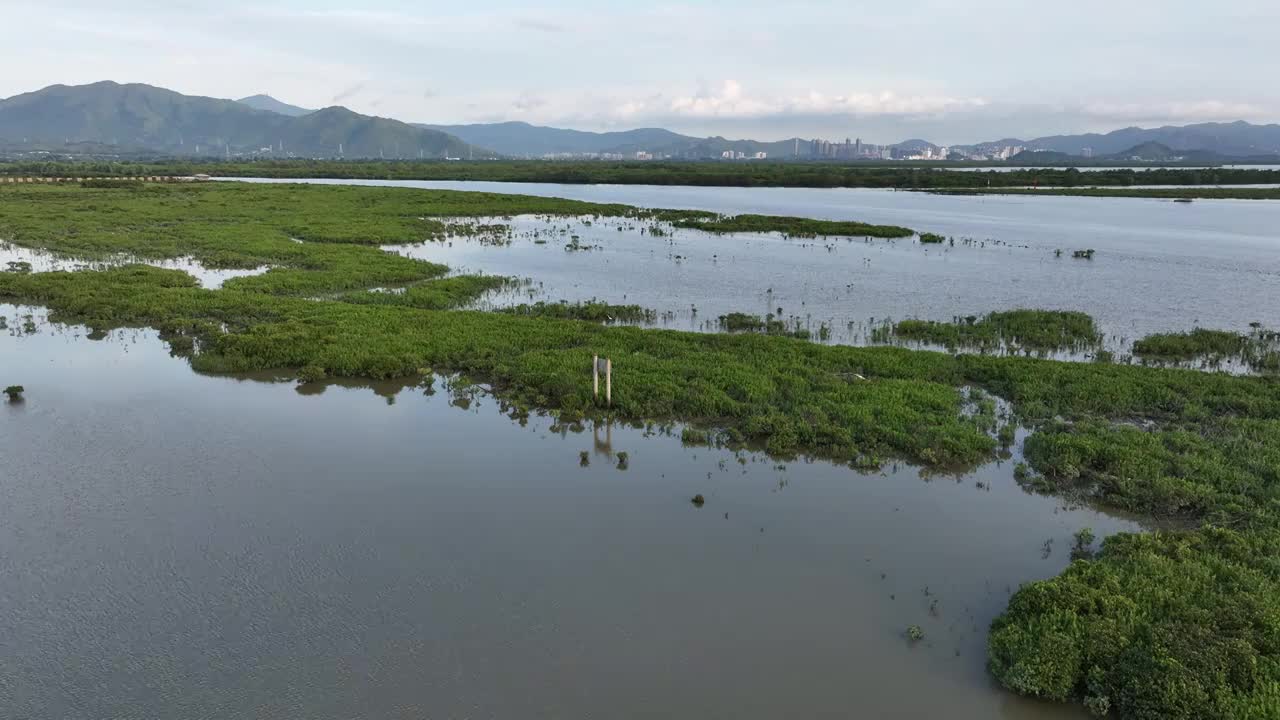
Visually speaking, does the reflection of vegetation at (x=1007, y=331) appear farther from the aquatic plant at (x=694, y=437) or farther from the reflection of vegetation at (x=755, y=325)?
the aquatic plant at (x=694, y=437)

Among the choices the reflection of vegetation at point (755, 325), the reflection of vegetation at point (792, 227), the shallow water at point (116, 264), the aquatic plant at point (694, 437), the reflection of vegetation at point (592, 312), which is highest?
the reflection of vegetation at point (792, 227)

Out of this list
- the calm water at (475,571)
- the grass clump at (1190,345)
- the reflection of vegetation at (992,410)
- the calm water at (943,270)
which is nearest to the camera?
the calm water at (475,571)

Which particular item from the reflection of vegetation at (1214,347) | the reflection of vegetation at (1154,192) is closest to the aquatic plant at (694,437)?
the reflection of vegetation at (1214,347)

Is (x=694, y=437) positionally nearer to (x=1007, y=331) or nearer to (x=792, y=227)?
(x=1007, y=331)

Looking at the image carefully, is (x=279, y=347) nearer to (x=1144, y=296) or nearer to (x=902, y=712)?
(x=902, y=712)

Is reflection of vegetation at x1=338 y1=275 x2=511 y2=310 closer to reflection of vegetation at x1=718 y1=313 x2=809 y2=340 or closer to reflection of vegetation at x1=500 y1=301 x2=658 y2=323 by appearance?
reflection of vegetation at x1=500 y1=301 x2=658 y2=323

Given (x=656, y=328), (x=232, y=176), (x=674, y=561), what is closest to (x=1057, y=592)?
(x=674, y=561)
